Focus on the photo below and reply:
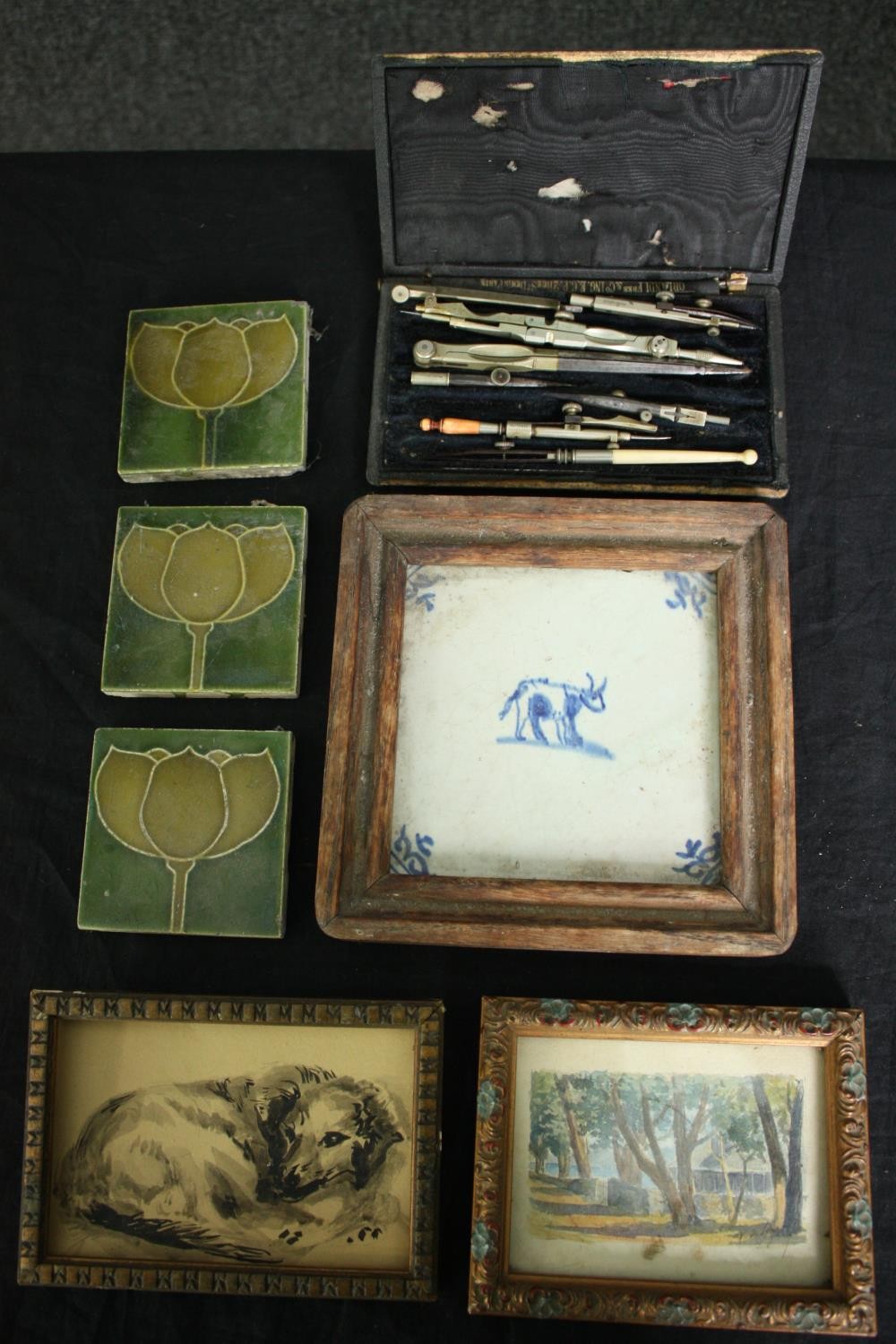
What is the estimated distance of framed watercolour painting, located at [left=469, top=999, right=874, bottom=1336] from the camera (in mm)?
1675

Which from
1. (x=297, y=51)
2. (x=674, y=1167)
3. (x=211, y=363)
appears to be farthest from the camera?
(x=297, y=51)

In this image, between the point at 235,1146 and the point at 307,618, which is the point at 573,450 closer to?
the point at 307,618

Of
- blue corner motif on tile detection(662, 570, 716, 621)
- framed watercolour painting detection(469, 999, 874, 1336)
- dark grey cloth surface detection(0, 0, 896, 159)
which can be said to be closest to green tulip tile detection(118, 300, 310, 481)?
blue corner motif on tile detection(662, 570, 716, 621)

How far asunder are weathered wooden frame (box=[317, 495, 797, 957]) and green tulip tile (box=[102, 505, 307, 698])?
4.5 inches

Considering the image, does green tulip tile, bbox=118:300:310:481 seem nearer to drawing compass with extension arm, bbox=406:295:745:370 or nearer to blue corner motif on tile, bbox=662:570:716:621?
drawing compass with extension arm, bbox=406:295:745:370

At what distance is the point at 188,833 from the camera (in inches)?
73.9

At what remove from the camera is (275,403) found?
203 cm

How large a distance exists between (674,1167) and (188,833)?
93cm

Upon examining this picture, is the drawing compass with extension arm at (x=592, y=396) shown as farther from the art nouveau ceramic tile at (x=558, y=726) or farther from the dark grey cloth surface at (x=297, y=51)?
the dark grey cloth surface at (x=297, y=51)

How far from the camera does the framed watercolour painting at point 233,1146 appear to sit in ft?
5.74

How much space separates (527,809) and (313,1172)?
66cm

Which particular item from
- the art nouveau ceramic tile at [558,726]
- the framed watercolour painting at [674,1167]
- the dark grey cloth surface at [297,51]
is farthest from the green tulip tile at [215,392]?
the framed watercolour painting at [674,1167]

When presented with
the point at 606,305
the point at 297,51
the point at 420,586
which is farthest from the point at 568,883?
the point at 297,51
